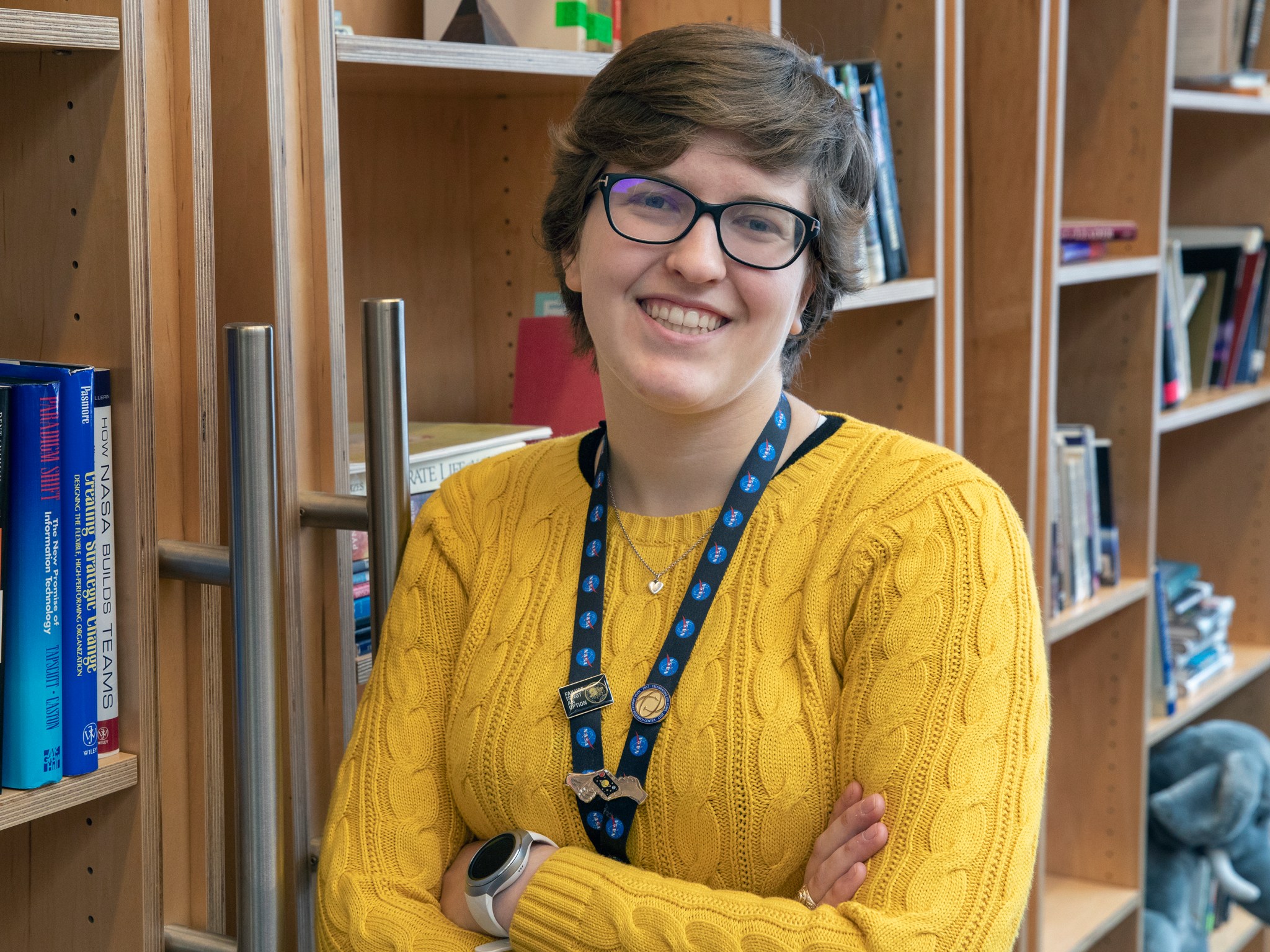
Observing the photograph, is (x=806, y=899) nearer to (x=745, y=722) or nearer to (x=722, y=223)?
(x=745, y=722)

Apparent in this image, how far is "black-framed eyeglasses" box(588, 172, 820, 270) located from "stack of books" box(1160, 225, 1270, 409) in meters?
1.86

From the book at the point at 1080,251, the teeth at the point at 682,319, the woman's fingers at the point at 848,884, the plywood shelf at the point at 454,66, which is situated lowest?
the woman's fingers at the point at 848,884

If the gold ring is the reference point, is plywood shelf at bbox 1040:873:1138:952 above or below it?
below

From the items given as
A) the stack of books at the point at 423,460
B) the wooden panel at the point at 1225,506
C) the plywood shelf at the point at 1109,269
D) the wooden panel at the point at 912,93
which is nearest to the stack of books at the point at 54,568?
the stack of books at the point at 423,460

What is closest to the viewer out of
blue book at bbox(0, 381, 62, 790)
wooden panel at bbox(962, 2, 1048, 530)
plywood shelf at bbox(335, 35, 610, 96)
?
blue book at bbox(0, 381, 62, 790)

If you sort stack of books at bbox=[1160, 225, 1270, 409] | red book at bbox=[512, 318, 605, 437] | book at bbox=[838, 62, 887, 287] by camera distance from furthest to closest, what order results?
1. stack of books at bbox=[1160, 225, 1270, 409]
2. book at bbox=[838, 62, 887, 287]
3. red book at bbox=[512, 318, 605, 437]

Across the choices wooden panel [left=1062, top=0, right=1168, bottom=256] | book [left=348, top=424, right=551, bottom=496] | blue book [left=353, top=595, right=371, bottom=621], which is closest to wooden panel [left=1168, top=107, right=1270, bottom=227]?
wooden panel [left=1062, top=0, right=1168, bottom=256]

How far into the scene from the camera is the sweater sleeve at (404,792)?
3.74 ft

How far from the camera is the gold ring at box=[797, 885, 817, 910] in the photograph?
3.41ft

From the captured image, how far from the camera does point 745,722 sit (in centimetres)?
109

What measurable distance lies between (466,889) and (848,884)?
34 cm

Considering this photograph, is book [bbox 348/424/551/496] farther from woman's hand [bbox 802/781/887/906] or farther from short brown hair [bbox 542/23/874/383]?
woman's hand [bbox 802/781/887/906]

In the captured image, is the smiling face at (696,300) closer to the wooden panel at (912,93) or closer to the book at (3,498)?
the book at (3,498)

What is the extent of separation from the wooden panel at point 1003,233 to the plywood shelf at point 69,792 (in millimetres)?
1373
